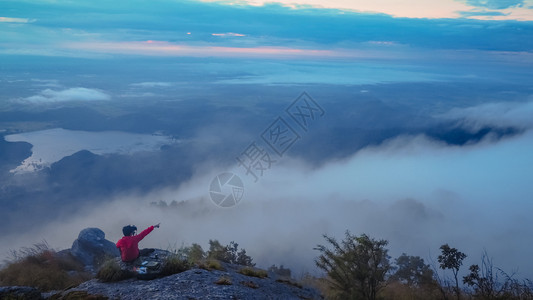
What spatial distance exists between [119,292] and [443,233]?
271 feet

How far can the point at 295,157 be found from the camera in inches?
5605

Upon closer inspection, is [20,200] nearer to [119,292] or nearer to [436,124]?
[119,292]

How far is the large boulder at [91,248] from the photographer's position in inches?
627

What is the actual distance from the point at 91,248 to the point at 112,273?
9.50 meters

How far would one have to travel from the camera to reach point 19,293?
772cm

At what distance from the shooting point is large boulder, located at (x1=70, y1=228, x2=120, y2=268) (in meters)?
15.9

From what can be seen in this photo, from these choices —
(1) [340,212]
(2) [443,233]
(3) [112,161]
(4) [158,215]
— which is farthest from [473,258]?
(3) [112,161]

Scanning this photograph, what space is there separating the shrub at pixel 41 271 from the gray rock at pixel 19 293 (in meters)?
1.63

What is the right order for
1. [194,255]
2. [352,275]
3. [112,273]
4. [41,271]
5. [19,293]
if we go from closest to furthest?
[19,293], [112,273], [352,275], [41,271], [194,255]

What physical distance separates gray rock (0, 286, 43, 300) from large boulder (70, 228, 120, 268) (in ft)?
26.1

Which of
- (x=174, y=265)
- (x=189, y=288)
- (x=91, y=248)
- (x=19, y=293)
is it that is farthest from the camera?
(x=91, y=248)

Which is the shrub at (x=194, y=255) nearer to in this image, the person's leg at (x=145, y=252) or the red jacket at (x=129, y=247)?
the person's leg at (x=145, y=252)

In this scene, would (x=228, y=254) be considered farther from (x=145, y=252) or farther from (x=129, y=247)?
(x=129, y=247)

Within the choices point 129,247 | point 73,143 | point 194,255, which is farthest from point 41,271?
point 73,143
